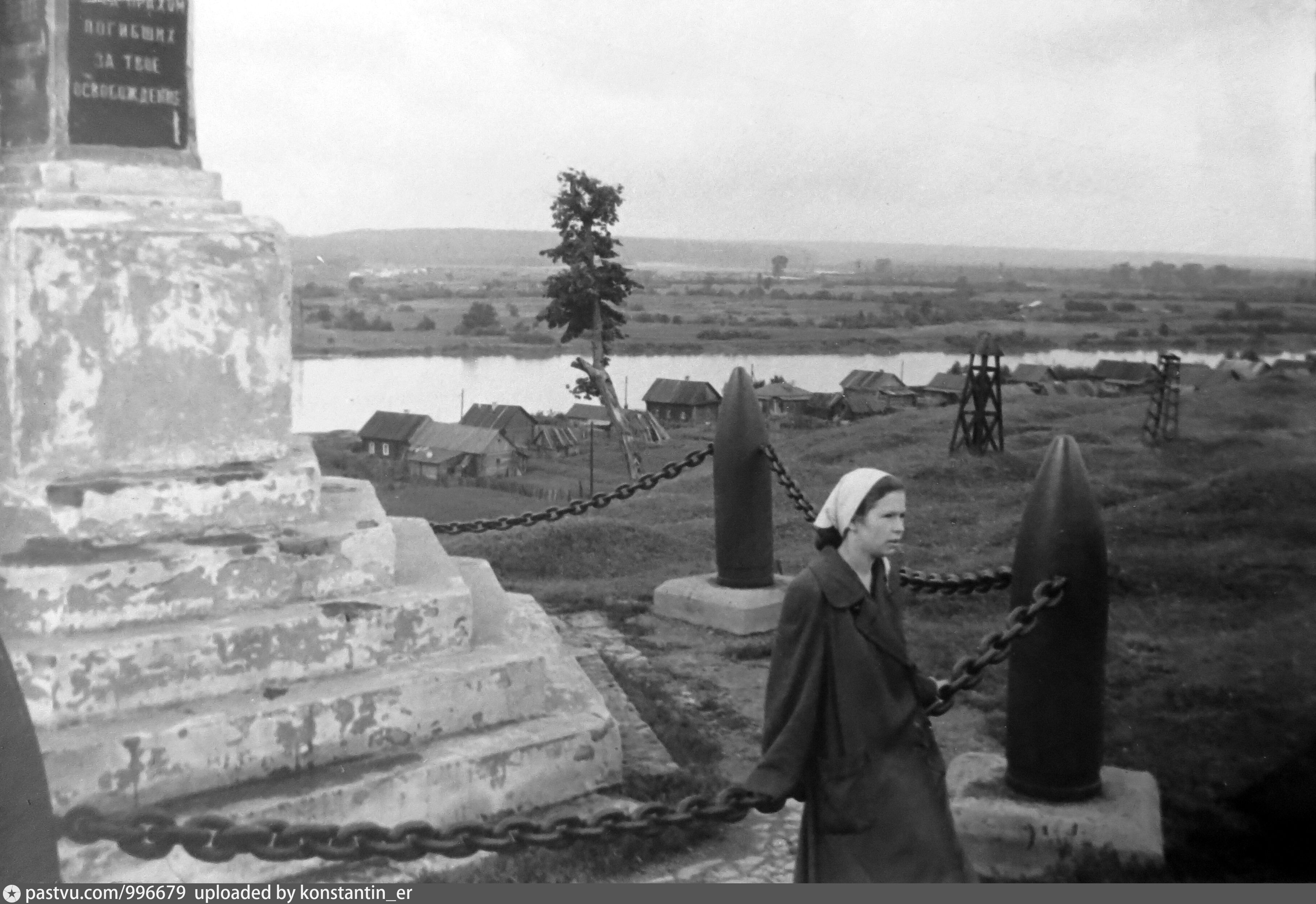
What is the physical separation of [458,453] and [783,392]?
6.78ft

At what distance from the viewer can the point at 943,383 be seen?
7.84m

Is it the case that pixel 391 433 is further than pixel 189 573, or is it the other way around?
pixel 391 433

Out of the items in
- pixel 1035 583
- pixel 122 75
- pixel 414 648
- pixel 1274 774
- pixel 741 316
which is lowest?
pixel 1274 774

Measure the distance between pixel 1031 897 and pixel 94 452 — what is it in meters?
3.04

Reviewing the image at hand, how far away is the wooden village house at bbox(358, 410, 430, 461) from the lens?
651 cm

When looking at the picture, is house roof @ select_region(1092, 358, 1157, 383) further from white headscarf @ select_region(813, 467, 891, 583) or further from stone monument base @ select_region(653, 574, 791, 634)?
white headscarf @ select_region(813, 467, 891, 583)

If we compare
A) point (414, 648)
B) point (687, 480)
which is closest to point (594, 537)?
point (687, 480)

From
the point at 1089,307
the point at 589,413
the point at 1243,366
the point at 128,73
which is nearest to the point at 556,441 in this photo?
the point at 589,413

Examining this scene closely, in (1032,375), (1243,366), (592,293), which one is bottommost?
(1032,375)

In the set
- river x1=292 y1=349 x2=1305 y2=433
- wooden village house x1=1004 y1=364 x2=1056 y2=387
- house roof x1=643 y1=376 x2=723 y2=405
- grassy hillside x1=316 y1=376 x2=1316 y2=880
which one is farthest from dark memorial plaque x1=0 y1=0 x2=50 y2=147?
wooden village house x1=1004 y1=364 x2=1056 y2=387

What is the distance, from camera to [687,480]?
9.30m

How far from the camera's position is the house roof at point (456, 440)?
6719 mm

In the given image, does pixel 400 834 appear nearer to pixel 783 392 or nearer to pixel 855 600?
pixel 855 600

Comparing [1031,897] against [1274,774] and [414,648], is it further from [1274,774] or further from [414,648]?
[414,648]
